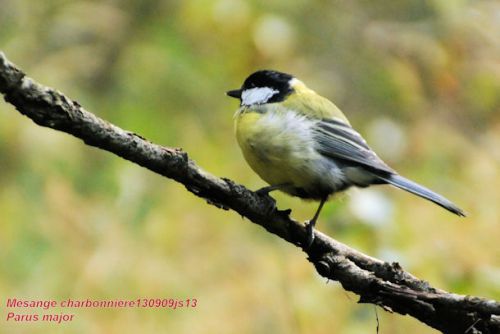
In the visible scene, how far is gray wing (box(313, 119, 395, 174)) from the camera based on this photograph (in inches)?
107

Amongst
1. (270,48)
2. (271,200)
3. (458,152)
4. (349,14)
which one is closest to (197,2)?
(270,48)

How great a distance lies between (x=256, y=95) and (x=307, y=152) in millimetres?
526

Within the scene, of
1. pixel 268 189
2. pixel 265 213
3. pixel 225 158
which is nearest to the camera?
pixel 265 213

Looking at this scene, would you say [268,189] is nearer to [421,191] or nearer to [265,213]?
[265,213]

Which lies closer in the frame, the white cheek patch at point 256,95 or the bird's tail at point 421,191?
the bird's tail at point 421,191

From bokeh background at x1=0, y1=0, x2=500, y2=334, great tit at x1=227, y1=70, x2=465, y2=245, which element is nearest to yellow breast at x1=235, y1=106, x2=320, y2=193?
great tit at x1=227, y1=70, x2=465, y2=245

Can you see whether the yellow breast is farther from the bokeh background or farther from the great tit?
the bokeh background

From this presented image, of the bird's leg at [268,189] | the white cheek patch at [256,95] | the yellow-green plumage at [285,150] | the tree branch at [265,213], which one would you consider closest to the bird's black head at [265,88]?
the white cheek patch at [256,95]

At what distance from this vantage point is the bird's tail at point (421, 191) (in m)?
2.45

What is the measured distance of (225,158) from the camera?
3.99m

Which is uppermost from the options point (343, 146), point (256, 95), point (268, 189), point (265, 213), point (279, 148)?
point (256, 95)

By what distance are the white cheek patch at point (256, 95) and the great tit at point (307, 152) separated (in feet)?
0.07

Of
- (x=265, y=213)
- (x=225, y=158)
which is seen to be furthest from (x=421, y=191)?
(x=225, y=158)

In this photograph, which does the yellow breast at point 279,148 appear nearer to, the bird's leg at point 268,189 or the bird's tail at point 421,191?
the bird's leg at point 268,189
